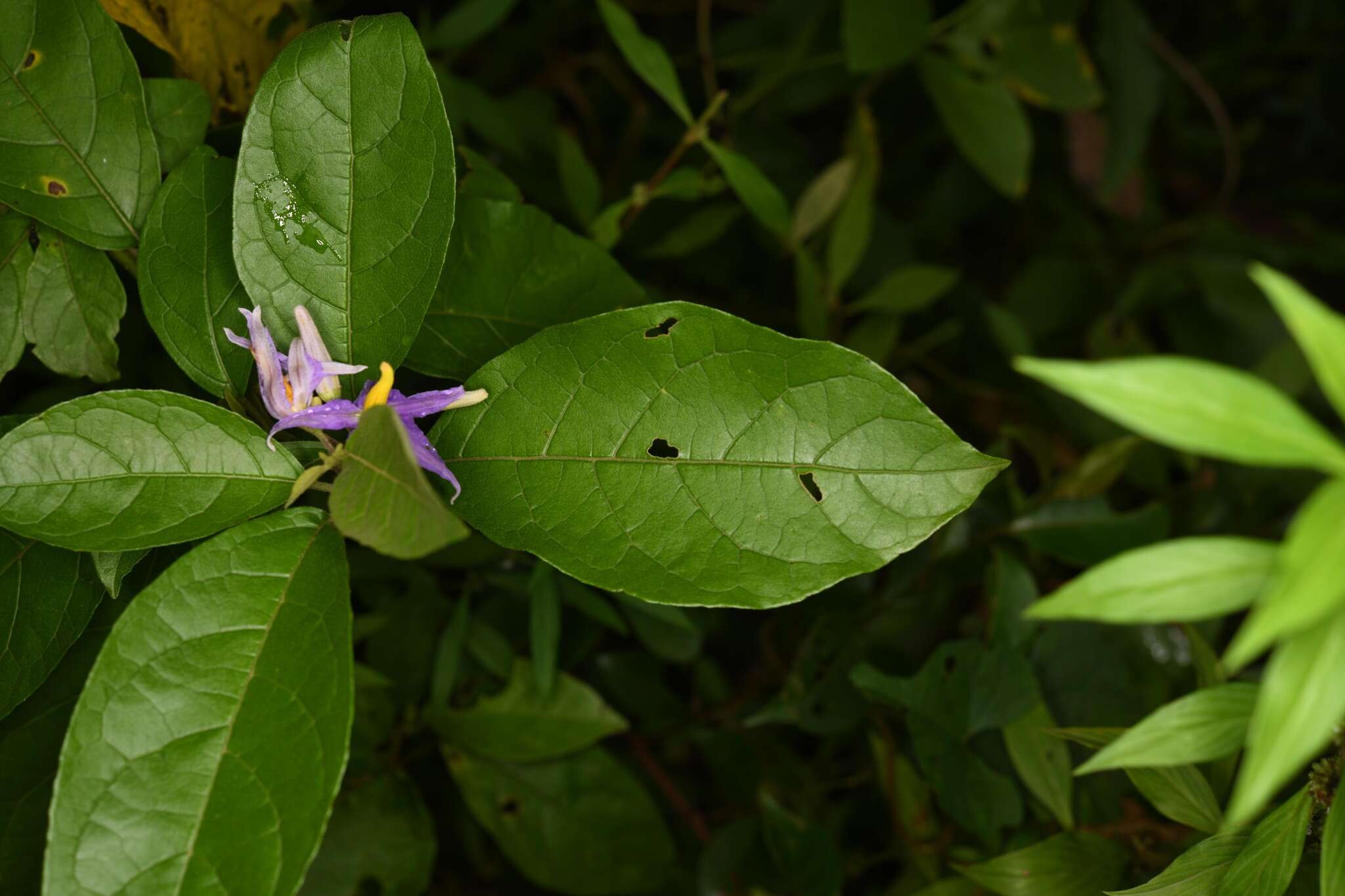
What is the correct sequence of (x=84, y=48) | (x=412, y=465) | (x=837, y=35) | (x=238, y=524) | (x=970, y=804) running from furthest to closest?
(x=837, y=35), (x=970, y=804), (x=84, y=48), (x=238, y=524), (x=412, y=465)

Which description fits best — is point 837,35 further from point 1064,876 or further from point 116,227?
point 1064,876

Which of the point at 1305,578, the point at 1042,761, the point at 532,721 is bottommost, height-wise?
the point at 532,721

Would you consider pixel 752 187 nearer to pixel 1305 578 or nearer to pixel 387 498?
pixel 387 498

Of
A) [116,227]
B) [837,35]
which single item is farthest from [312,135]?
[837,35]

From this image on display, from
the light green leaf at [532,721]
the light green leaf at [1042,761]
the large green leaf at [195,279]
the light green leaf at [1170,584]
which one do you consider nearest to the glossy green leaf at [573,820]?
the light green leaf at [532,721]

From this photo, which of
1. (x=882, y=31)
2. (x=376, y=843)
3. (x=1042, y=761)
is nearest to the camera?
(x=1042, y=761)

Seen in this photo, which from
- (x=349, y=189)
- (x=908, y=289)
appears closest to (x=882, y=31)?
(x=908, y=289)
